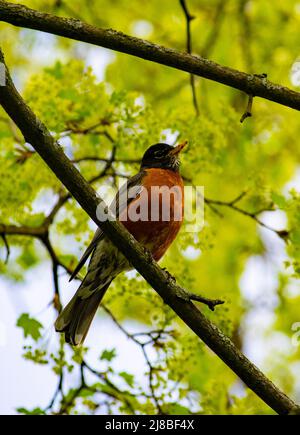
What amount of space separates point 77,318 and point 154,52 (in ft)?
7.71

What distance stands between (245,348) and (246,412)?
A: 11.4 feet

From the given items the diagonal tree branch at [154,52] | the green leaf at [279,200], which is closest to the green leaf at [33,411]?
the green leaf at [279,200]

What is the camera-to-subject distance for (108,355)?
510 cm

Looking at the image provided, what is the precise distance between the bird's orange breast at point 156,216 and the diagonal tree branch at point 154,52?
1.80 m

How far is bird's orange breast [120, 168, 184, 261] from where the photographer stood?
18.1 ft

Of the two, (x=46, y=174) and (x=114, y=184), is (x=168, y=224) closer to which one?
(x=114, y=184)

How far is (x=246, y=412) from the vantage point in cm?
505

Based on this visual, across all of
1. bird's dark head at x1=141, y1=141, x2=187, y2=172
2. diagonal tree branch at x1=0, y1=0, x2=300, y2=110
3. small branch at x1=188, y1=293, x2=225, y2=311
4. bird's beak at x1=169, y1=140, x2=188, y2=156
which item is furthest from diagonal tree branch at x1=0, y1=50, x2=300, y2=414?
bird's dark head at x1=141, y1=141, x2=187, y2=172

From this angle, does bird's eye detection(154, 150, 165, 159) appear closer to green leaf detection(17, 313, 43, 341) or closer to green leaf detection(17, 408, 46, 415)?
green leaf detection(17, 313, 43, 341)

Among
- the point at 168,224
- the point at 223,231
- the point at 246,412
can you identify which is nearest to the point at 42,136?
the point at 168,224

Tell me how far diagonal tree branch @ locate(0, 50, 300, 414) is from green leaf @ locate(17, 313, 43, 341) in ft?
4.83

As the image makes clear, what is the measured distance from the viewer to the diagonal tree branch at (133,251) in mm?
3656

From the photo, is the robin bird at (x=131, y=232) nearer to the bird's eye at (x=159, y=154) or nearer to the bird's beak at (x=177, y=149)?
the bird's beak at (x=177, y=149)

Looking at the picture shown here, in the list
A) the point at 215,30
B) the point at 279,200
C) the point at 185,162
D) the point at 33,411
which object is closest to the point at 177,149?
the point at 185,162
